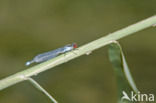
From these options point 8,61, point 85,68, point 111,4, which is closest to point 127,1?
point 111,4

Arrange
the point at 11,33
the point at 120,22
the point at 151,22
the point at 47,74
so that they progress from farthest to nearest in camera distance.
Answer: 1. the point at 120,22
2. the point at 11,33
3. the point at 47,74
4. the point at 151,22

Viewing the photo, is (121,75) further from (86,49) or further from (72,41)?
(72,41)

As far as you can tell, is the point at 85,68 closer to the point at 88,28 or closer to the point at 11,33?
the point at 88,28

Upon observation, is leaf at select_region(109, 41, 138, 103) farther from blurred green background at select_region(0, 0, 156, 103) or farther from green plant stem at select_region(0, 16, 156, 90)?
blurred green background at select_region(0, 0, 156, 103)

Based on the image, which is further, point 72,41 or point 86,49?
point 72,41

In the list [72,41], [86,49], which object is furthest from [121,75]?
[72,41]

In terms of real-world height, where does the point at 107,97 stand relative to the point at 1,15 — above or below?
below
